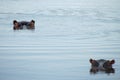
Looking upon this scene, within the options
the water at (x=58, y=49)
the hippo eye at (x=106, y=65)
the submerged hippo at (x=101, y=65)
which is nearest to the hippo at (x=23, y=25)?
the water at (x=58, y=49)

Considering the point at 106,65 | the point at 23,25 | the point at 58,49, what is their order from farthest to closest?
the point at 23,25, the point at 58,49, the point at 106,65

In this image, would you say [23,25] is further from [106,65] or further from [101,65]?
[106,65]

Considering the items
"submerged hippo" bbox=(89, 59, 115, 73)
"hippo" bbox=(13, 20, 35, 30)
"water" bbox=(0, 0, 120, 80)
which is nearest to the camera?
"water" bbox=(0, 0, 120, 80)

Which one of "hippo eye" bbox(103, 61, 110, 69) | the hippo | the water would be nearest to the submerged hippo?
"hippo eye" bbox(103, 61, 110, 69)

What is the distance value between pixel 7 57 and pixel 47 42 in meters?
4.17

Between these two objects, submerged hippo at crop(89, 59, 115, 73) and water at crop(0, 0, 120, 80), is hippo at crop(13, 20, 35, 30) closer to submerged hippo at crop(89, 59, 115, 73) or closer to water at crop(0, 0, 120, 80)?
water at crop(0, 0, 120, 80)

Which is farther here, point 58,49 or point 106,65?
point 58,49

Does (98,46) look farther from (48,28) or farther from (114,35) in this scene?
(48,28)

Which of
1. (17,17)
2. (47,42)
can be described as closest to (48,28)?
(47,42)

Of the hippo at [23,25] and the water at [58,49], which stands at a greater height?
the hippo at [23,25]

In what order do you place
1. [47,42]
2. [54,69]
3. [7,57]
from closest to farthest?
[54,69] → [7,57] → [47,42]

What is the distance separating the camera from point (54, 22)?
99.5 ft

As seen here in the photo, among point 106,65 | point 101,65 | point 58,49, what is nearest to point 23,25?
point 58,49

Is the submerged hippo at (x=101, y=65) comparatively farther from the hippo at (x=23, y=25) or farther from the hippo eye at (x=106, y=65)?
the hippo at (x=23, y=25)
